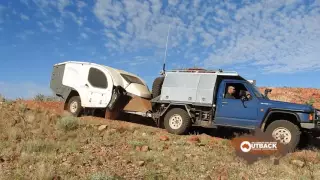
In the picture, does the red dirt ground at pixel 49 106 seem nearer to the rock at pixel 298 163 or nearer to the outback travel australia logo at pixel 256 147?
the outback travel australia logo at pixel 256 147

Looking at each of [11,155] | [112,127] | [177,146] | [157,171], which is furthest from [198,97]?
[11,155]

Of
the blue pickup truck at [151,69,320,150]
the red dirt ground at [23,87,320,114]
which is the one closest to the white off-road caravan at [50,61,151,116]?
the blue pickup truck at [151,69,320,150]

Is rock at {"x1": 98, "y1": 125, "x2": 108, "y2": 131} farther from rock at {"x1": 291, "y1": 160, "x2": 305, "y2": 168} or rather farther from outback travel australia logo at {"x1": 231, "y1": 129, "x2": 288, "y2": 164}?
rock at {"x1": 291, "y1": 160, "x2": 305, "y2": 168}

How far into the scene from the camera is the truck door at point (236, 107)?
447 inches

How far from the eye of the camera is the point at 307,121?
34.4 feet

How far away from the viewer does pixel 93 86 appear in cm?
1388

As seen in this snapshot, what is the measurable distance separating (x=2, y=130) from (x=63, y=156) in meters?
3.57

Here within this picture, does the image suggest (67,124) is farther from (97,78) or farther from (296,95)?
(296,95)

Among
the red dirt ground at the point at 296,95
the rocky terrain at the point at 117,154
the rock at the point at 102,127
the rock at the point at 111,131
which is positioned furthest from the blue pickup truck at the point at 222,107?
the red dirt ground at the point at 296,95

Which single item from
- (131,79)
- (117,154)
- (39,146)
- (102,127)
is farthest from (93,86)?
(117,154)

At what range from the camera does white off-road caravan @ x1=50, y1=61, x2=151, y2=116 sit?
44.6 feet

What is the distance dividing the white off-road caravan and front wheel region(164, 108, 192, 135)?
1504mm

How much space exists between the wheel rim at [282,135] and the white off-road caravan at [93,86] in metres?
5.10

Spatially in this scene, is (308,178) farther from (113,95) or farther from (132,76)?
(132,76)
